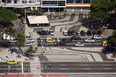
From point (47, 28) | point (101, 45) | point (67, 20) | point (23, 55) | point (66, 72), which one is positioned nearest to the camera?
point (66, 72)

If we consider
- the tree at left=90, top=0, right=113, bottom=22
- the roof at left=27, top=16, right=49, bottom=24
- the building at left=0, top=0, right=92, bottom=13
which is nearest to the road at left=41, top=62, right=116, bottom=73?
the tree at left=90, top=0, right=113, bottom=22

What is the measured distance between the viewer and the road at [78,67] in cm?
8969

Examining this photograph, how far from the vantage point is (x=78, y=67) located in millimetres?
91625

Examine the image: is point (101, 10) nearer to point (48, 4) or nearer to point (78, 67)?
point (48, 4)

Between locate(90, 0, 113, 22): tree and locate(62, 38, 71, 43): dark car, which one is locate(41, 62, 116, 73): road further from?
locate(90, 0, 113, 22): tree

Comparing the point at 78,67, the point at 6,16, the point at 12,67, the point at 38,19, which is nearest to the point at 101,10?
the point at 38,19

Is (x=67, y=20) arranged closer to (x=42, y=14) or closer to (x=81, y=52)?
(x=42, y=14)

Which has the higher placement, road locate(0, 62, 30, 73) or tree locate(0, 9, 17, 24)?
tree locate(0, 9, 17, 24)

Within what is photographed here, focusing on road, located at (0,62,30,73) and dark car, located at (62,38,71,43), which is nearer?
road, located at (0,62,30,73)

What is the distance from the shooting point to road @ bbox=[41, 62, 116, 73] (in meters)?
89.7

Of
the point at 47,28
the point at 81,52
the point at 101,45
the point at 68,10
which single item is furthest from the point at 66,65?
the point at 68,10

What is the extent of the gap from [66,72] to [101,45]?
2293 centimetres

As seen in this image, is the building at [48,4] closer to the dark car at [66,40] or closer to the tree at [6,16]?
the tree at [6,16]

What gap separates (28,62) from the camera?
93.6 meters
